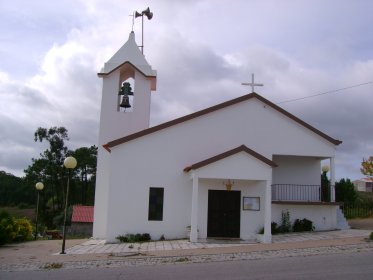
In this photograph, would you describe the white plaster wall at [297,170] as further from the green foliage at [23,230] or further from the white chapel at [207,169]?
the green foliage at [23,230]

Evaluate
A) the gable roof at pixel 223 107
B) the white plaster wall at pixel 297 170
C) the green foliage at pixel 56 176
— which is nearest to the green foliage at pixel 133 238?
the gable roof at pixel 223 107

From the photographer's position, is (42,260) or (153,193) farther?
(153,193)

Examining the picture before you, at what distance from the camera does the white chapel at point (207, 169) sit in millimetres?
18188

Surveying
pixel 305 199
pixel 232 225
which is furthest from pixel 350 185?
pixel 232 225

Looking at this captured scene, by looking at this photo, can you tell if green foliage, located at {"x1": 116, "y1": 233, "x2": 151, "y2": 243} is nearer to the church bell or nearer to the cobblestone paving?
the cobblestone paving

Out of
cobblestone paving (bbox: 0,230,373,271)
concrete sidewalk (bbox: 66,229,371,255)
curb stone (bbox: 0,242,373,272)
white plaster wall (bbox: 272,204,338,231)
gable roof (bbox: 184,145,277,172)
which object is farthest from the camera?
white plaster wall (bbox: 272,204,338,231)

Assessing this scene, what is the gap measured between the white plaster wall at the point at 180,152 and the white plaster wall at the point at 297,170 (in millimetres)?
1339

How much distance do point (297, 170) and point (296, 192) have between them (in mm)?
1144

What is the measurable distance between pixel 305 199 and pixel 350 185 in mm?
7976

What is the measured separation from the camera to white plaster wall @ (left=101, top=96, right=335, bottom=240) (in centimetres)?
1850

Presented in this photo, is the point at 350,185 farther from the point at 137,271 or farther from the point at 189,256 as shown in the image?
the point at 137,271

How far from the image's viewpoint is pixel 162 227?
18.6 m

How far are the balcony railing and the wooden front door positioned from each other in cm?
255

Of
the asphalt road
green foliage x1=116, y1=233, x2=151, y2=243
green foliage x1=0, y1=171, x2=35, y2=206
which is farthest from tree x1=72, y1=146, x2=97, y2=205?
the asphalt road
